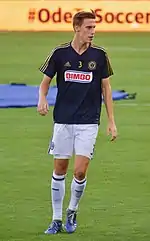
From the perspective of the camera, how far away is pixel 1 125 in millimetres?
15664

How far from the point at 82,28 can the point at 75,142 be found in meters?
1.01

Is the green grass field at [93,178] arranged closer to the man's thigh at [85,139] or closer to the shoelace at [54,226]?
the shoelace at [54,226]

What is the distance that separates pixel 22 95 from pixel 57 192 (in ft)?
33.3

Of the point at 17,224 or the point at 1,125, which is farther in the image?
the point at 1,125

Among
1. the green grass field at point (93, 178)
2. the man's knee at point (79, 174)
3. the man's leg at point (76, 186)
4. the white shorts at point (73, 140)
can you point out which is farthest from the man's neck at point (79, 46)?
the green grass field at point (93, 178)

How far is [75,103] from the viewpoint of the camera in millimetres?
8750

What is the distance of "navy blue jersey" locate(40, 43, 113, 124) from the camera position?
28.4 ft

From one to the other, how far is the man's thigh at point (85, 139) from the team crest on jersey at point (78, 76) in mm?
399

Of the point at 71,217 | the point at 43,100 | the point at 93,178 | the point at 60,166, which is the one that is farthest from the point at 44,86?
the point at 93,178

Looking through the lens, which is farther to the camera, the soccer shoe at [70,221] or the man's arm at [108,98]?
the soccer shoe at [70,221]

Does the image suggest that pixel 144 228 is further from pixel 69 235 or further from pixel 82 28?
pixel 82 28

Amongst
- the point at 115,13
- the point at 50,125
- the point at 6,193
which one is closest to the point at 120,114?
the point at 50,125

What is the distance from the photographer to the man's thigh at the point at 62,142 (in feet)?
28.5

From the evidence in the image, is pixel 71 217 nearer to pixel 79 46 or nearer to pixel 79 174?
pixel 79 174
